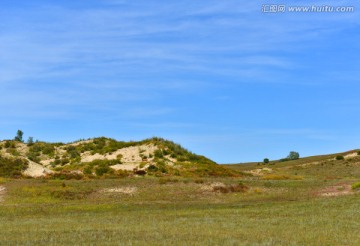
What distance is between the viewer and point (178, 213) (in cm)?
3944

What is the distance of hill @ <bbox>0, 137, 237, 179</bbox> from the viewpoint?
8050cm

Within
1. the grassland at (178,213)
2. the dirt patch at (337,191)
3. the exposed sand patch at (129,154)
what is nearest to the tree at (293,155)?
the exposed sand patch at (129,154)

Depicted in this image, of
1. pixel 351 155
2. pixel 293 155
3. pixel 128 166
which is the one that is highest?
pixel 293 155

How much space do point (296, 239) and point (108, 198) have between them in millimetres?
29393

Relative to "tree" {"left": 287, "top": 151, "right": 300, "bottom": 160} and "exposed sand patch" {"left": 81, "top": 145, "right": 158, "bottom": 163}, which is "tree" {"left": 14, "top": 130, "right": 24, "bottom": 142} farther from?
"tree" {"left": 287, "top": 151, "right": 300, "bottom": 160}

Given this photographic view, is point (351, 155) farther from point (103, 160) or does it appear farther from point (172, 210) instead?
point (172, 210)

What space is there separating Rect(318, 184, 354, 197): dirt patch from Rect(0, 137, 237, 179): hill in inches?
1185

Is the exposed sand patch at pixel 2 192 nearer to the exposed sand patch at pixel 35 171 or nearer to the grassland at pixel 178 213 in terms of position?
the grassland at pixel 178 213

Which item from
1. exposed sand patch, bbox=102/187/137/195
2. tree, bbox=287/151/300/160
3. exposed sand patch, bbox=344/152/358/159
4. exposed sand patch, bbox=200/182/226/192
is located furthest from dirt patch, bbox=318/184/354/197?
tree, bbox=287/151/300/160

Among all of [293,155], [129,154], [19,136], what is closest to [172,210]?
[129,154]

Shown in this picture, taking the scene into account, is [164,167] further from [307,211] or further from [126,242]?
[126,242]

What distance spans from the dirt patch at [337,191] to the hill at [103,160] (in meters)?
30.1

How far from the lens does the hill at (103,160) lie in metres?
80.5

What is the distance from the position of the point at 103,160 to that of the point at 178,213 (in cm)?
5207
